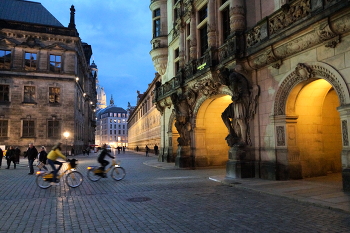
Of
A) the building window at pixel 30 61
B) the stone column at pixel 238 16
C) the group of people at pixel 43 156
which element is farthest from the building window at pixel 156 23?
the building window at pixel 30 61

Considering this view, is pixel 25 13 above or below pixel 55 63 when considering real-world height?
above

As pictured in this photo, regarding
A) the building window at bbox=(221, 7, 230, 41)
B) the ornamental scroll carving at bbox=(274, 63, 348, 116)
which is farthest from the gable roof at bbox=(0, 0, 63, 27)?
the ornamental scroll carving at bbox=(274, 63, 348, 116)

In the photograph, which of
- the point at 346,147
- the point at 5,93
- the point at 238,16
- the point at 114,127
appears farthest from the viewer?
the point at 114,127

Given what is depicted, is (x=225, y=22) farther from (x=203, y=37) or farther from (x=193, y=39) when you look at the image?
(x=193, y=39)

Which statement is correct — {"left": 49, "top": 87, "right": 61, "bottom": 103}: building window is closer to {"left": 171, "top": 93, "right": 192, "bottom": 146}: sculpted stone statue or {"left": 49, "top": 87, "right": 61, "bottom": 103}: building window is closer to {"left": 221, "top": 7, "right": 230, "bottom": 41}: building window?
{"left": 171, "top": 93, "right": 192, "bottom": 146}: sculpted stone statue

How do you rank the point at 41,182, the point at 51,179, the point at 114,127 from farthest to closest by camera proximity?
1. the point at 114,127
2. the point at 41,182
3. the point at 51,179

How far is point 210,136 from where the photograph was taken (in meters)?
20.9

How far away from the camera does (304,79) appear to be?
1127 cm

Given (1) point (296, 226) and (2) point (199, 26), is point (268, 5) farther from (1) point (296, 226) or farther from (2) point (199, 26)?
(1) point (296, 226)

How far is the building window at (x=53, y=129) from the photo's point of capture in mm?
39125

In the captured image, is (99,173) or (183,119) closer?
(99,173)

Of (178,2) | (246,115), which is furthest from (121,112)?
(246,115)

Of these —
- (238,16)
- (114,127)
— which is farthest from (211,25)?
(114,127)

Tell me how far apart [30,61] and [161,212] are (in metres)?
39.1
